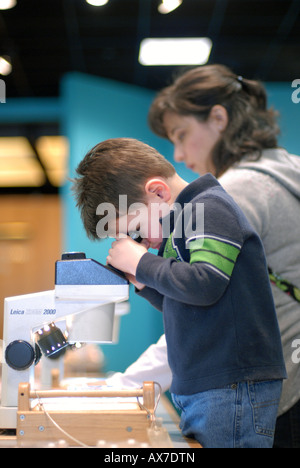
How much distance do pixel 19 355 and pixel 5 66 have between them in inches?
97.1

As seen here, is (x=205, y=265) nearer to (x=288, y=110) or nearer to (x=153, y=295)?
(x=153, y=295)

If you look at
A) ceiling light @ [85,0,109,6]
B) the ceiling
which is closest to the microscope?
the ceiling

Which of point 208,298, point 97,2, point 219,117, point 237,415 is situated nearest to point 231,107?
point 219,117

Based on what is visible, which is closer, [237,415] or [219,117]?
[237,415]

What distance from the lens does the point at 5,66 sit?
312 cm

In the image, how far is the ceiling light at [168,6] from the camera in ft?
8.96

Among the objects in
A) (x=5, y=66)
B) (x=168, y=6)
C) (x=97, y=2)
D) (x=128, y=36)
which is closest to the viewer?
(x=97, y=2)

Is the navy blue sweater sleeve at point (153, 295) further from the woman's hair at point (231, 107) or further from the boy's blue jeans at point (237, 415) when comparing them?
the woman's hair at point (231, 107)

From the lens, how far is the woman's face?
1520 mm

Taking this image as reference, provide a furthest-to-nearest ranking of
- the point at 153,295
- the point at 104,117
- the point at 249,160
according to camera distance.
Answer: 1. the point at 104,117
2. the point at 249,160
3. the point at 153,295

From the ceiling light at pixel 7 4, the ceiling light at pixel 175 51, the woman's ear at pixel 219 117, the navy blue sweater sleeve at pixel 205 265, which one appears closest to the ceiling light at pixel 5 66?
the ceiling light at pixel 7 4

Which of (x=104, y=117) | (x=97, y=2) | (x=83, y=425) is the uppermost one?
(x=97, y=2)

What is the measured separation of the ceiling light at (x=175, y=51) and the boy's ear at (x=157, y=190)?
2.40 m

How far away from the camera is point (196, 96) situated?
1.51 meters
